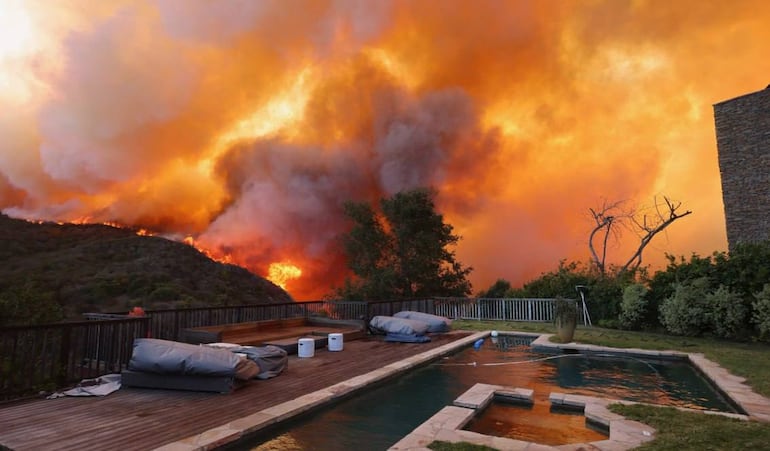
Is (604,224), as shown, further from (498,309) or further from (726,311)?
(726,311)

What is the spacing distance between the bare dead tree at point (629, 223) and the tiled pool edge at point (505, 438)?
51.9 feet

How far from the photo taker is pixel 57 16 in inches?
543

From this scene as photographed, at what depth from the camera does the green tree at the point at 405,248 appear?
23.4 m

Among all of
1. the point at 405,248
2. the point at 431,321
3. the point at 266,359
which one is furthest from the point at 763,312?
the point at 405,248

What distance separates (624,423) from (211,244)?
2782 centimetres

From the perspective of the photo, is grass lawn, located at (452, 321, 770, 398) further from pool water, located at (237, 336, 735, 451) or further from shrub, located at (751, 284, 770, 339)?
pool water, located at (237, 336, 735, 451)

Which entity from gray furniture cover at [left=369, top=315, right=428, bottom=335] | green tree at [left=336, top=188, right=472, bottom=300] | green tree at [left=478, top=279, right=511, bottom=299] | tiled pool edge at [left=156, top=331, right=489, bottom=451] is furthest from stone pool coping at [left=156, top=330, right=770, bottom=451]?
green tree at [left=336, top=188, right=472, bottom=300]

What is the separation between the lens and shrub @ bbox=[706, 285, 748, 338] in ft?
34.8

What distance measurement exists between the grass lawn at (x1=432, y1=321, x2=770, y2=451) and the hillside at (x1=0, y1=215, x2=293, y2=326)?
15252 mm

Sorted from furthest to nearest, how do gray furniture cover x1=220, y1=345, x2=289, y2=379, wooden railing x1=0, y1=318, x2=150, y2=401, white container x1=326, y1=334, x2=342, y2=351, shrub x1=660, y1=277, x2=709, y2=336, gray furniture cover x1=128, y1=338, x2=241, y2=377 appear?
shrub x1=660, y1=277, x2=709, y2=336 → white container x1=326, y1=334, x2=342, y2=351 → gray furniture cover x1=220, y1=345, x2=289, y2=379 → gray furniture cover x1=128, y1=338, x2=241, y2=377 → wooden railing x1=0, y1=318, x2=150, y2=401

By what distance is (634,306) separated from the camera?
1316 cm

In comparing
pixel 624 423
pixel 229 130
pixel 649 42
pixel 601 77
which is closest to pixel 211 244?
pixel 229 130

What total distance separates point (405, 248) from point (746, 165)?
15.1 meters

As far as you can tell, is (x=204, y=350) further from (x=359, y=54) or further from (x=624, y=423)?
(x=359, y=54)
